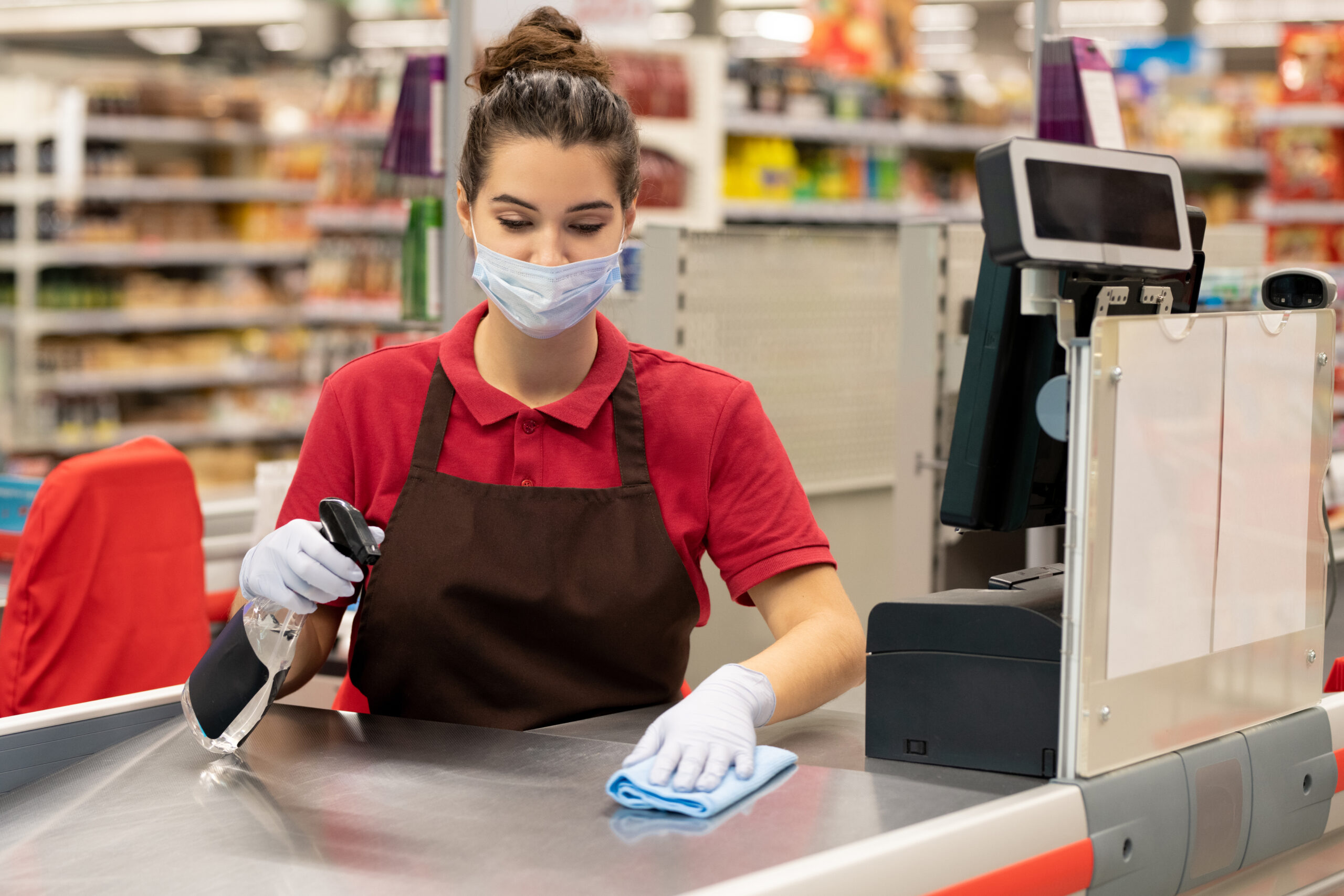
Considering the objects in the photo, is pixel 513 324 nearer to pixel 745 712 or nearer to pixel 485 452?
pixel 485 452

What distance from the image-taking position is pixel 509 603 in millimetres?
1651

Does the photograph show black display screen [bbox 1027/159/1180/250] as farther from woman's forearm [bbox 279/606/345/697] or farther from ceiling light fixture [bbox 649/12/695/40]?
ceiling light fixture [bbox 649/12/695/40]

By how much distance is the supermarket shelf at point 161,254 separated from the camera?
6754 mm

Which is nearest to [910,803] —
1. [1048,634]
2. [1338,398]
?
[1048,634]

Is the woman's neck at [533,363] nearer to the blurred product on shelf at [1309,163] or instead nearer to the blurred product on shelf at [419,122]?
the blurred product on shelf at [419,122]

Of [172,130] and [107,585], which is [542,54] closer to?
[107,585]

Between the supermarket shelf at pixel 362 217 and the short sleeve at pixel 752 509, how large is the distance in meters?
5.19

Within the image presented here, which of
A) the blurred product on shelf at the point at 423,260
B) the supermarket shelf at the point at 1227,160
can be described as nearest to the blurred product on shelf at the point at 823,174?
the supermarket shelf at the point at 1227,160

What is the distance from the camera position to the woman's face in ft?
5.40

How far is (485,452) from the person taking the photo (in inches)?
68.3

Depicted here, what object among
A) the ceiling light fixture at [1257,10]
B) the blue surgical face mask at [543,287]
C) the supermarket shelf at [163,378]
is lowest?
the supermarket shelf at [163,378]

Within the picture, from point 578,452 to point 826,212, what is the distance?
5.43 m

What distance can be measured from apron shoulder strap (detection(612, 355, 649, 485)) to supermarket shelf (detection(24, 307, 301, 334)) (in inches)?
227

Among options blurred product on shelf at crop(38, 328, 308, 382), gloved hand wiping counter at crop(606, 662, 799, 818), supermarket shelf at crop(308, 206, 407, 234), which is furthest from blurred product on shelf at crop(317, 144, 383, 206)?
gloved hand wiping counter at crop(606, 662, 799, 818)
